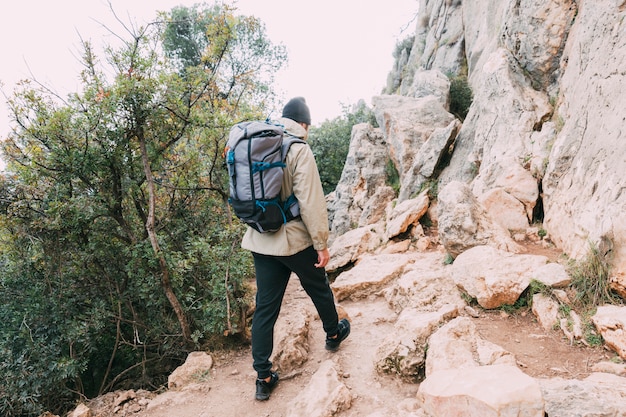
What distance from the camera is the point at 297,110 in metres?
3.50

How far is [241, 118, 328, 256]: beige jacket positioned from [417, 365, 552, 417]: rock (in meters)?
1.48

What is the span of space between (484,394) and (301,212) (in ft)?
6.28

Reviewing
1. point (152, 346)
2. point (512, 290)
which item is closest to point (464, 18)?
point (512, 290)

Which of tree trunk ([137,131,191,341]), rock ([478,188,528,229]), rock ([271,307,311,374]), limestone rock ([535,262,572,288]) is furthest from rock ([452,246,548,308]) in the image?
tree trunk ([137,131,191,341])

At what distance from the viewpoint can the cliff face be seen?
3807mm

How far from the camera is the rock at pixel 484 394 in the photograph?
1.92 meters

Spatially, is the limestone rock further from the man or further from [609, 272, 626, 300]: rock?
the man

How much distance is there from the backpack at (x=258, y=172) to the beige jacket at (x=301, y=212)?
4.9 inches

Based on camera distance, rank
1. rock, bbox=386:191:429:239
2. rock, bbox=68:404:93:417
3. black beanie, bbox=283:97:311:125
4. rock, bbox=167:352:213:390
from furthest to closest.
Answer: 1. rock, bbox=386:191:429:239
2. rock, bbox=167:352:213:390
3. rock, bbox=68:404:93:417
4. black beanie, bbox=283:97:311:125

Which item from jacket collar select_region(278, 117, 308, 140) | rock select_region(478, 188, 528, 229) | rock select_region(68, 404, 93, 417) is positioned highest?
jacket collar select_region(278, 117, 308, 140)

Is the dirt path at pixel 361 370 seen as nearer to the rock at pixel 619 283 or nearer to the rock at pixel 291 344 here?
the rock at pixel 291 344

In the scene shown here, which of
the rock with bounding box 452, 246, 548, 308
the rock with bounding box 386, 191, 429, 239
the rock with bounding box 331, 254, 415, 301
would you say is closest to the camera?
the rock with bounding box 452, 246, 548, 308

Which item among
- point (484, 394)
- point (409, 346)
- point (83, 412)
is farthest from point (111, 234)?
point (484, 394)

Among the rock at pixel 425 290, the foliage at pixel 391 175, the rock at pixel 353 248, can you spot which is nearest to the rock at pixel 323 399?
the rock at pixel 425 290
